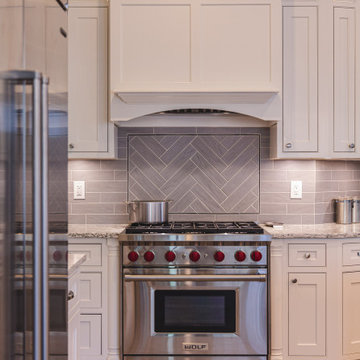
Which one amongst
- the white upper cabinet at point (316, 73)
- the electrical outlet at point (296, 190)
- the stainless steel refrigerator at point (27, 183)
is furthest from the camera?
the electrical outlet at point (296, 190)

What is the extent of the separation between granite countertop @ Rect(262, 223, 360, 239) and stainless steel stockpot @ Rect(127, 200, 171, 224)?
737 mm

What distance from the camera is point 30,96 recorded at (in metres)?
0.88

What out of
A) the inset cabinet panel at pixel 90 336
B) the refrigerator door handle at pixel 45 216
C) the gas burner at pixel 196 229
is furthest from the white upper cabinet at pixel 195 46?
the refrigerator door handle at pixel 45 216

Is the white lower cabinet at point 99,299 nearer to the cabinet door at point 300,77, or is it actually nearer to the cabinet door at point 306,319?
the cabinet door at point 306,319

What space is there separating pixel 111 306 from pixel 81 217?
808mm

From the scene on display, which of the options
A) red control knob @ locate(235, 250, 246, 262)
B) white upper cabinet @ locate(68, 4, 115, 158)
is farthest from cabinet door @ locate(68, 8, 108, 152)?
red control knob @ locate(235, 250, 246, 262)

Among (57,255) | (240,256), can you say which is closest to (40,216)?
(57,255)

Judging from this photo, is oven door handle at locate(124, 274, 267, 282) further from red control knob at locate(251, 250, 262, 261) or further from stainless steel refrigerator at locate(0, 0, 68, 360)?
stainless steel refrigerator at locate(0, 0, 68, 360)

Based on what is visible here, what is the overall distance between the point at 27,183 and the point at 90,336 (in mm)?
2093

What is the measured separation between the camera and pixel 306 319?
8.80 feet

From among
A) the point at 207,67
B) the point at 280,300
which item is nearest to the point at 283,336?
the point at 280,300

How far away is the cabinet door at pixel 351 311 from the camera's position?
269cm

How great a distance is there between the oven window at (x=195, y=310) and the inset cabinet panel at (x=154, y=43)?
1419mm

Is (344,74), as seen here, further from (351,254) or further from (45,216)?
(45,216)
